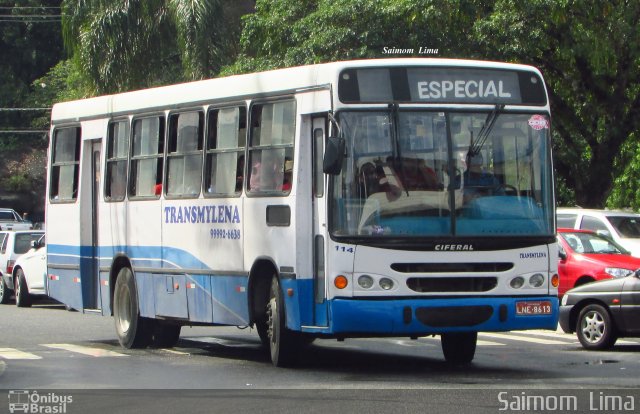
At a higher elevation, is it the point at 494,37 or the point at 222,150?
the point at 494,37

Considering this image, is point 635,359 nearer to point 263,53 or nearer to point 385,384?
point 385,384

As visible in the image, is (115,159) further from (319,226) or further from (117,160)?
(319,226)

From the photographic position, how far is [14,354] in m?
15.5

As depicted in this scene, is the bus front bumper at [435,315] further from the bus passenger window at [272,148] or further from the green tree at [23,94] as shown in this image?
the green tree at [23,94]

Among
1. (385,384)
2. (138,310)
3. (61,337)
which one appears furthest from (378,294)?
(61,337)

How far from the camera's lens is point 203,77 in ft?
105

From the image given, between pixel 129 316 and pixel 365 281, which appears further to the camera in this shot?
pixel 129 316

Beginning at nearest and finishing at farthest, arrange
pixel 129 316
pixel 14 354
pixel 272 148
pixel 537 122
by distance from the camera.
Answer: pixel 537 122 → pixel 272 148 → pixel 14 354 → pixel 129 316

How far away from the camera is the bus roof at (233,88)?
12.5 metres

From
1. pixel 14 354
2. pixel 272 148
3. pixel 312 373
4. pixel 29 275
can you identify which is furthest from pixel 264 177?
pixel 29 275

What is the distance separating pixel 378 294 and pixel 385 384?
0.87 m

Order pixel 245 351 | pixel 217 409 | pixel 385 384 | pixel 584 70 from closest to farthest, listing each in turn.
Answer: pixel 217 409 < pixel 385 384 < pixel 245 351 < pixel 584 70

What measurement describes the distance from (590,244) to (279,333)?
11.0 metres

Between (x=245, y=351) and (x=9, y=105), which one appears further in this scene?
(x=9, y=105)
